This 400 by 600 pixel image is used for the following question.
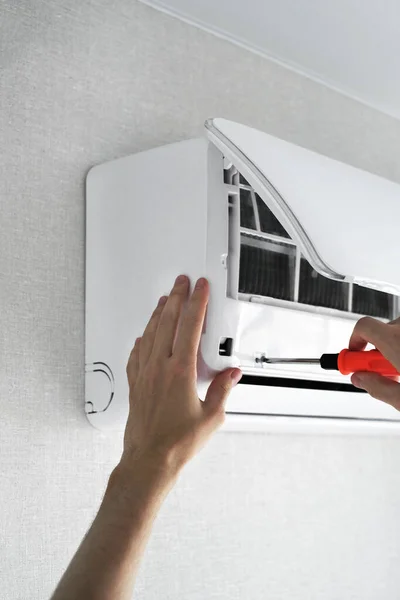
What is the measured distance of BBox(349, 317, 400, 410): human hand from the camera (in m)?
0.94

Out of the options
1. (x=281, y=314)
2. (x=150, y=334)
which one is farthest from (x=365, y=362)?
(x=150, y=334)

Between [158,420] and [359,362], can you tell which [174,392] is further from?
[359,362]

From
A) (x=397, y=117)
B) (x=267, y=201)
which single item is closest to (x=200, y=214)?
(x=267, y=201)

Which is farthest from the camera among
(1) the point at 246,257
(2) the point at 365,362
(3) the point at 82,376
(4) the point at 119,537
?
(3) the point at 82,376

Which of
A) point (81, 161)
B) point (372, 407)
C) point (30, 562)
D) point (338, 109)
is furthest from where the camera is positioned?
point (338, 109)

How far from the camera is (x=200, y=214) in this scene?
42.1 inches

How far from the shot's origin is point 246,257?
43.5 inches

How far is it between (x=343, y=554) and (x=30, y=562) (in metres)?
0.69

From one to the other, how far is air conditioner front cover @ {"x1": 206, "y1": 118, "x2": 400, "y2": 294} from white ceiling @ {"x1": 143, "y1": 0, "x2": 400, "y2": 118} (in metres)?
0.44

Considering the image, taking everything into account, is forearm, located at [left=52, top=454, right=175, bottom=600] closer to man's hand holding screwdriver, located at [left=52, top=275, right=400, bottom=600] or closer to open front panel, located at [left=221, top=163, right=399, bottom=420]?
man's hand holding screwdriver, located at [left=52, top=275, right=400, bottom=600]

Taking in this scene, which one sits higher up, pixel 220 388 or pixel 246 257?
pixel 246 257

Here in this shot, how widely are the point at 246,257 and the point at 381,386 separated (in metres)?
0.25

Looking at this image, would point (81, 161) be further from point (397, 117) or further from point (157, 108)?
point (397, 117)

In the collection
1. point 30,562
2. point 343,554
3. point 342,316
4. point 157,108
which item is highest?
point 157,108
